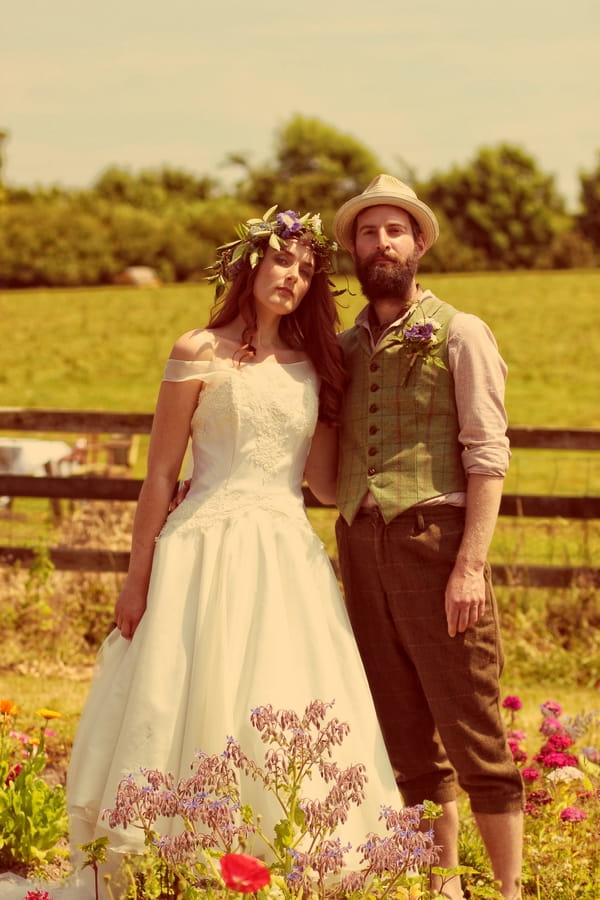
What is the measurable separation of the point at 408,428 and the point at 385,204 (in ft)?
2.46

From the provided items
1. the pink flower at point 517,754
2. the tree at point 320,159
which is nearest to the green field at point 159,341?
the pink flower at point 517,754

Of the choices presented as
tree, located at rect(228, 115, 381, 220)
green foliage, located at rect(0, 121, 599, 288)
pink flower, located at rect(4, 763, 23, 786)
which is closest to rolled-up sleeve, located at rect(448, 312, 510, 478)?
pink flower, located at rect(4, 763, 23, 786)

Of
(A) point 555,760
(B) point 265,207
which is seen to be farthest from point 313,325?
(B) point 265,207

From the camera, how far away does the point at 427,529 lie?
11.6ft

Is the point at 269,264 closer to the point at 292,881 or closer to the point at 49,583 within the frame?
the point at 292,881

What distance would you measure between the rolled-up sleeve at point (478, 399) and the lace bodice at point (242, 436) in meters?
0.49

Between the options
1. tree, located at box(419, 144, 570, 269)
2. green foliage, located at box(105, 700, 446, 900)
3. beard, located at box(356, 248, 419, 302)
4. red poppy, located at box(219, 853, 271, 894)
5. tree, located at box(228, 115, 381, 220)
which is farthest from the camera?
tree, located at box(228, 115, 381, 220)

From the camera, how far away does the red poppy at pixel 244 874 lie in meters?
1.89

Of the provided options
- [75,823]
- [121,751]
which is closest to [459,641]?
[121,751]

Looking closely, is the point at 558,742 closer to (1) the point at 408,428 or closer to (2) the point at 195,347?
(1) the point at 408,428

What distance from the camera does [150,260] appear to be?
4531 cm

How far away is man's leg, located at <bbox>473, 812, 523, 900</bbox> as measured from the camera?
348cm

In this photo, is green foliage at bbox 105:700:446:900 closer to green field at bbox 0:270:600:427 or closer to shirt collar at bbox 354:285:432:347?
shirt collar at bbox 354:285:432:347

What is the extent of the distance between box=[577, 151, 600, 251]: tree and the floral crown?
307 feet
